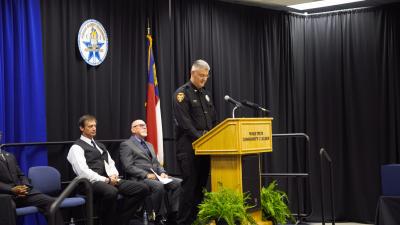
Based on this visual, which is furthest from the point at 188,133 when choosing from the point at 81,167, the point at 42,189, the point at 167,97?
the point at 167,97

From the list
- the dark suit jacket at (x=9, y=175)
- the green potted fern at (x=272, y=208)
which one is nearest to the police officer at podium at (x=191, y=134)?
the green potted fern at (x=272, y=208)

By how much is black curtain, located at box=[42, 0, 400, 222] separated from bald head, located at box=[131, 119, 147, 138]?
1.42 feet

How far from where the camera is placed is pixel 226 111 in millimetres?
7941

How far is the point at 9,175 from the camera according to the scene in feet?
16.8

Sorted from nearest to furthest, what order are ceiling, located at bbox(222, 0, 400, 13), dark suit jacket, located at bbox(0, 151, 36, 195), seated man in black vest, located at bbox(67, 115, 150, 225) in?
dark suit jacket, located at bbox(0, 151, 36, 195), seated man in black vest, located at bbox(67, 115, 150, 225), ceiling, located at bbox(222, 0, 400, 13)

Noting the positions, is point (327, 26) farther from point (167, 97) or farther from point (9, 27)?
point (9, 27)

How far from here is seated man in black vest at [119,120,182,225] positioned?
6.09 meters

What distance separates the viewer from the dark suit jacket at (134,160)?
20.1 feet

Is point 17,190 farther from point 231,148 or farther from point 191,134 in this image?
point 231,148

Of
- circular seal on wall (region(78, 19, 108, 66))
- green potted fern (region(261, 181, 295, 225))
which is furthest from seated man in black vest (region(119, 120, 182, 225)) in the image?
green potted fern (region(261, 181, 295, 225))

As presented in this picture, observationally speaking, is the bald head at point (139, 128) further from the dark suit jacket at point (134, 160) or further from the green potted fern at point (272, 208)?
the green potted fern at point (272, 208)

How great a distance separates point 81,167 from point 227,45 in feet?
10.7

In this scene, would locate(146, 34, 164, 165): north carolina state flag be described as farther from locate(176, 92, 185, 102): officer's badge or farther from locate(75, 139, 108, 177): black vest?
locate(176, 92, 185, 102): officer's badge

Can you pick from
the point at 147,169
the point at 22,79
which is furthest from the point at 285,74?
the point at 22,79
